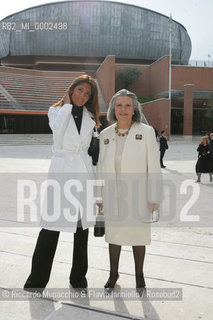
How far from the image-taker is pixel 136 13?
4869 cm

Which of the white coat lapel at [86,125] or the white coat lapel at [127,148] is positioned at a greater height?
the white coat lapel at [86,125]

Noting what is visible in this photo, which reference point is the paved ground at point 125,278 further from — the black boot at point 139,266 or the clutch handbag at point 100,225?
the clutch handbag at point 100,225

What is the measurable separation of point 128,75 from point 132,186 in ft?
114

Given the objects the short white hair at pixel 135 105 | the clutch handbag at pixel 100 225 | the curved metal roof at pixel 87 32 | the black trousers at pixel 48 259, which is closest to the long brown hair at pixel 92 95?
the short white hair at pixel 135 105

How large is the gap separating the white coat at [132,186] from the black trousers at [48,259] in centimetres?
24

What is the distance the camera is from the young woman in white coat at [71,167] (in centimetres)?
248

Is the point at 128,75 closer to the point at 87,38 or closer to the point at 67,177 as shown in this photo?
the point at 87,38

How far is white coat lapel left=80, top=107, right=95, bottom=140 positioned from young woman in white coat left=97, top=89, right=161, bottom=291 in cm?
15

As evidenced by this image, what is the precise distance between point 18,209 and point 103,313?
130 inches

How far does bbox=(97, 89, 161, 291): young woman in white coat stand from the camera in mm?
2455

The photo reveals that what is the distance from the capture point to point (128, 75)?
117 feet

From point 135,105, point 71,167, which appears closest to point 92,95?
point 135,105

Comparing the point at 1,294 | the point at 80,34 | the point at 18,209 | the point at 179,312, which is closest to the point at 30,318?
the point at 1,294

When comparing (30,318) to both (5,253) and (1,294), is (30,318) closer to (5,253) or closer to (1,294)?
(1,294)
